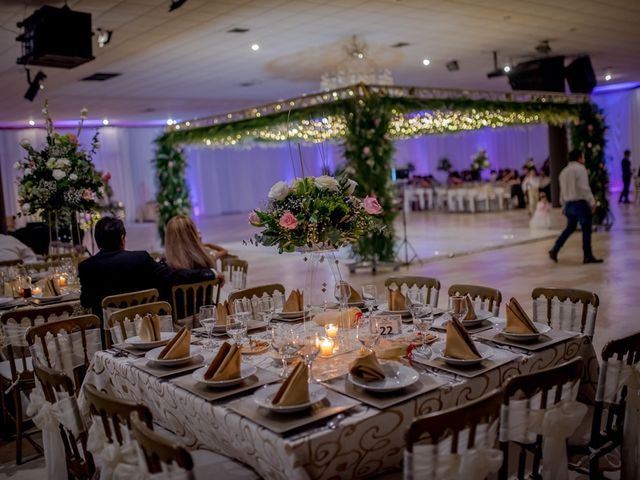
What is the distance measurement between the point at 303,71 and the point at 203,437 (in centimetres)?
1073

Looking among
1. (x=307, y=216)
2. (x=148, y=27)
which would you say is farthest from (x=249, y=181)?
(x=307, y=216)

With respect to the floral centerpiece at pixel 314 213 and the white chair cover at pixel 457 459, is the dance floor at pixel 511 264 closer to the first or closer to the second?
the floral centerpiece at pixel 314 213

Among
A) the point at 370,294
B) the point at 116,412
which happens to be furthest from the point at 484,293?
the point at 116,412

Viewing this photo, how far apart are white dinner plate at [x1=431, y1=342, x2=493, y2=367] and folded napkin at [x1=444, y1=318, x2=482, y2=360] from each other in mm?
23

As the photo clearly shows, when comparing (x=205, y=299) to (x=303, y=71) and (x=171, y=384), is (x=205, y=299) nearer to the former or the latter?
(x=171, y=384)

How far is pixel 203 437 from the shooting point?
253 centimetres

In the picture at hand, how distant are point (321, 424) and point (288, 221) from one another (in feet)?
3.48

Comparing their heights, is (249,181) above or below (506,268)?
above

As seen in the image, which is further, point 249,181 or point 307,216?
point 249,181

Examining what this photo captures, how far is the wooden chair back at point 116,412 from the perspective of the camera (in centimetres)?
209

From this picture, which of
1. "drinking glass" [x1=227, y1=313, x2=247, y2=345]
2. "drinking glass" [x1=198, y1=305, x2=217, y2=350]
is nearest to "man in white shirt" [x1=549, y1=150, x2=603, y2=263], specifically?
"drinking glass" [x1=198, y1=305, x2=217, y2=350]

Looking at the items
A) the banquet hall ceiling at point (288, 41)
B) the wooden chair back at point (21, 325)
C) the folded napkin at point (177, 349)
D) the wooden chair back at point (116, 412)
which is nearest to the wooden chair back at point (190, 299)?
the wooden chair back at point (21, 325)

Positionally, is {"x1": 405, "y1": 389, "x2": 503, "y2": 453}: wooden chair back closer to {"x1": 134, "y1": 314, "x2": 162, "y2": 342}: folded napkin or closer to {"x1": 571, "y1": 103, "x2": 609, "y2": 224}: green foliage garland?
{"x1": 134, "y1": 314, "x2": 162, "y2": 342}: folded napkin

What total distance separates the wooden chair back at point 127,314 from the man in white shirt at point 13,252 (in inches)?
161
